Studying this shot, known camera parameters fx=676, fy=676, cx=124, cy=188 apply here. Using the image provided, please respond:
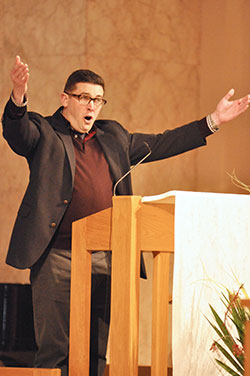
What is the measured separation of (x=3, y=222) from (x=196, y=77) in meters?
1.56

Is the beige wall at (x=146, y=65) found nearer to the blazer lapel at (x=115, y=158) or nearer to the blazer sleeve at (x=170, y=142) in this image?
the blazer sleeve at (x=170, y=142)

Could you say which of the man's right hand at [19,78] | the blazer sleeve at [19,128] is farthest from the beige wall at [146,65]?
the man's right hand at [19,78]

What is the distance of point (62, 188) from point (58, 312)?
1.72 feet

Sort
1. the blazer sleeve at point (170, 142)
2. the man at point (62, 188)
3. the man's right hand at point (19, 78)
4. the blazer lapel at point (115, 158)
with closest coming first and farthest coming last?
the man's right hand at point (19, 78) < the man at point (62, 188) < the blazer lapel at point (115, 158) < the blazer sleeve at point (170, 142)

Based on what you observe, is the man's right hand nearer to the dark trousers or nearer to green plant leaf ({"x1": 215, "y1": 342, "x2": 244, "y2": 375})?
the dark trousers

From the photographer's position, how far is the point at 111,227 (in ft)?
6.86

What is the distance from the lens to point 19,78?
8.76ft

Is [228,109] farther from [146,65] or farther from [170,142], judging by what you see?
[146,65]

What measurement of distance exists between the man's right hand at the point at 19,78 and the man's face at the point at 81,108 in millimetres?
353

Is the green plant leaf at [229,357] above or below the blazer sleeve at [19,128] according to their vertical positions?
below

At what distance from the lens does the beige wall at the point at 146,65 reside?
4199mm

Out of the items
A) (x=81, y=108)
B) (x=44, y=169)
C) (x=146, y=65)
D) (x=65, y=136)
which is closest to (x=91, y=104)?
(x=81, y=108)

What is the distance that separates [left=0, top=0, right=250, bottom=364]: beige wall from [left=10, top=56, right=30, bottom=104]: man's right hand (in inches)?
57.1

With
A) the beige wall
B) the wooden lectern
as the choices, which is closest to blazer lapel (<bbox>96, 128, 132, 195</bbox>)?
the wooden lectern
